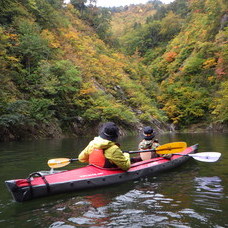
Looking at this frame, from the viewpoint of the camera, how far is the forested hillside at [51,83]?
17062 mm

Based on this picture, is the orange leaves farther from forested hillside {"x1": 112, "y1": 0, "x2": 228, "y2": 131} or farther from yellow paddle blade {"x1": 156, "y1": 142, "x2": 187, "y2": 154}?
yellow paddle blade {"x1": 156, "y1": 142, "x2": 187, "y2": 154}

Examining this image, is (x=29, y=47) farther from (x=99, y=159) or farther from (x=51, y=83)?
(x=99, y=159)

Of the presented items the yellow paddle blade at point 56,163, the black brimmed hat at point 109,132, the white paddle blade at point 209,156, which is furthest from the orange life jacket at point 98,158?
the white paddle blade at point 209,156

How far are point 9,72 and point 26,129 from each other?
4.22 meters

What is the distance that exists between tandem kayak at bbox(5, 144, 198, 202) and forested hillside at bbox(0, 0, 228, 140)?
1053 cm

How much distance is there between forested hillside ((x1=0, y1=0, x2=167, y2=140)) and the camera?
1706 cm

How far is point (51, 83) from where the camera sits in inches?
761

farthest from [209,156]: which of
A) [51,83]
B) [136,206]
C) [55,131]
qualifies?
[51,83]

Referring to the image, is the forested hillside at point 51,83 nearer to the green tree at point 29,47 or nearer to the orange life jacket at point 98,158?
the green tree at point 29,47

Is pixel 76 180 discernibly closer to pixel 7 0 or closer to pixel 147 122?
pixel 7 0

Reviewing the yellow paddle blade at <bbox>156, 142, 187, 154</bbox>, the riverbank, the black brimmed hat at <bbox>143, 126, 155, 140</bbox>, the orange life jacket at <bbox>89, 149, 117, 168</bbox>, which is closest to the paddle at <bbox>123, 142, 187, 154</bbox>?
the yellow paddle blade at <bbox>156, 142, 187, 154</bbox>

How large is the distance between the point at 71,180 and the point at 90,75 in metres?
22.0

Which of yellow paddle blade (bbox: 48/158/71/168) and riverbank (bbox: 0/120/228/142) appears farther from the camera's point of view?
riverbank (bbox: 0/120/228/142)

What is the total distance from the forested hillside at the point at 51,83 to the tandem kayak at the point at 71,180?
10523 millimetres
